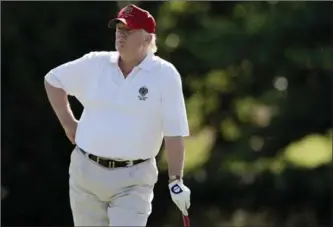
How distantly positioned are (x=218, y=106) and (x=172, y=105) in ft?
20.9

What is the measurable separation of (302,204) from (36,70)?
9.98 feet

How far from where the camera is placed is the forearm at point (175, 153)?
5105 millimetres

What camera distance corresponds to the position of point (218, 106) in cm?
1139

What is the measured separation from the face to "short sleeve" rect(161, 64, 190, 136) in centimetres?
19

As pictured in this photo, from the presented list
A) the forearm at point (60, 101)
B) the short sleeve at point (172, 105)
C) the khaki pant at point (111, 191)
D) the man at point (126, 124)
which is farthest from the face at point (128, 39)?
the khaki pant at point (111, 191)

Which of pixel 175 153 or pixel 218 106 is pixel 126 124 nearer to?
pixel 175 153

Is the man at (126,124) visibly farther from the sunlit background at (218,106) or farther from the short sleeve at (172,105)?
the sunlit background at (218,106)

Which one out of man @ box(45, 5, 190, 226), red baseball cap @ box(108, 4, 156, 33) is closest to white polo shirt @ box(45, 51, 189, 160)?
man @ box(45, 5, 190, 226)

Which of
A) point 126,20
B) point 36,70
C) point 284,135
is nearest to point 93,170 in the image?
point 126,20

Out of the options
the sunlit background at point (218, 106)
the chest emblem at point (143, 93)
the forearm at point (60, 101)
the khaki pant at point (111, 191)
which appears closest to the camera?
the chest emblem at point (143, 93)

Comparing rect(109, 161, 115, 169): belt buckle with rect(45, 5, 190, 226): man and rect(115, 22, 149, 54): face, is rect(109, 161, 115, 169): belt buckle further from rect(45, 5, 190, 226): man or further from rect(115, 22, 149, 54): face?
rect(115, 22, 149, 54): face

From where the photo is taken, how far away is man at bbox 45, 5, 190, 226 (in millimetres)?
5062

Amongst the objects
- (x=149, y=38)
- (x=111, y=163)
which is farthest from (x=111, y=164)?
(x=149, y=38)

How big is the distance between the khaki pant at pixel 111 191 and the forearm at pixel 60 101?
26cm
